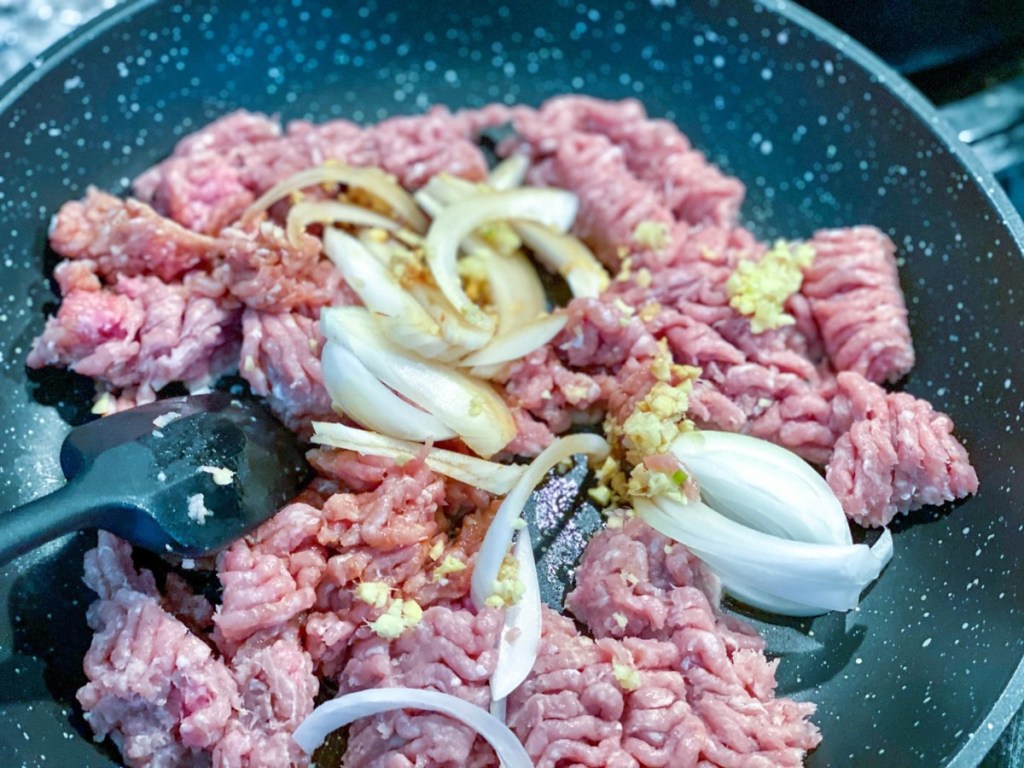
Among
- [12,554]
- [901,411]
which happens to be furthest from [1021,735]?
[12,554]

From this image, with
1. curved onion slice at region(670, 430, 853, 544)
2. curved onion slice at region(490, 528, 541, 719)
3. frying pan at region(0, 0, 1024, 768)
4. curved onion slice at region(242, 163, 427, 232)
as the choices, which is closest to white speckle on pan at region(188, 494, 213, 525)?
frying pan at region(0, 0, 1024, 768)

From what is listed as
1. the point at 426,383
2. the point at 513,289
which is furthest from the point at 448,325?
the point at 513,289

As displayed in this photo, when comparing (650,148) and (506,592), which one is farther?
(650,148)

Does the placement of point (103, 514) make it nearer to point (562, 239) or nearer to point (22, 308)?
point (22, 308)

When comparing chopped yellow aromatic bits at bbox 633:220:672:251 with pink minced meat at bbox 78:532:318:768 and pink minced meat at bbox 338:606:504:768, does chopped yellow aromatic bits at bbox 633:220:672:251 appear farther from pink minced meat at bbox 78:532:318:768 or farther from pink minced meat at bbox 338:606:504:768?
pink minced meat at bbox 78:532:318:768

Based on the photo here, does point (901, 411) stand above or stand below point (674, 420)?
below

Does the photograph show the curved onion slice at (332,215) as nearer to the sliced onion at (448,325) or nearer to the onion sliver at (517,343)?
the sliced onion at (448,325)

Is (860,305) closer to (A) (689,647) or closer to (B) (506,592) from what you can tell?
(A) (689,647)
